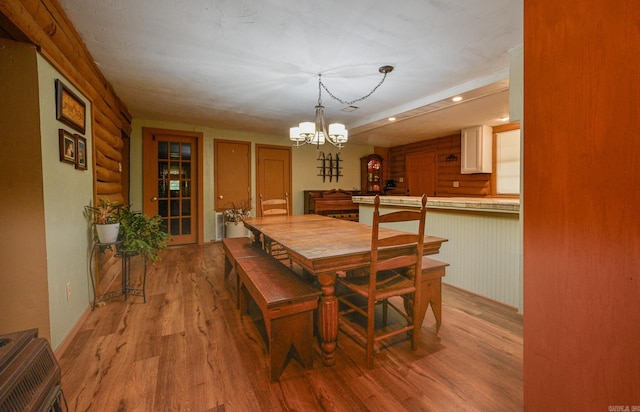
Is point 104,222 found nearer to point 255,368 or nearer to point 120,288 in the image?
point 120,288

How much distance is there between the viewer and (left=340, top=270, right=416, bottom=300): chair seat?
5.78 feet

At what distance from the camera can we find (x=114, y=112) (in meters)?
3.67

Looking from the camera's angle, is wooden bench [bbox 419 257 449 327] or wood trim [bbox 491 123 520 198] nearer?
wooden bench [bbox 419 257 449 327]

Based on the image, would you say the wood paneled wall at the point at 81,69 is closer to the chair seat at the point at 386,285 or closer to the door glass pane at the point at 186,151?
the door glass pane at the point at 186,151

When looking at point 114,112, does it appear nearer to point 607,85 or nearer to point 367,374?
point 367,374

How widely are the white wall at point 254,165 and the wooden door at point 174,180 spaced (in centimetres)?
11

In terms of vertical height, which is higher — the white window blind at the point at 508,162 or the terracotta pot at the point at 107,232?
the white window blind at the point at 508,162

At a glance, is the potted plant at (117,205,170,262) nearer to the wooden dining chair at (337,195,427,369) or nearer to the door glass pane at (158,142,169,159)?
the wooden dining chair at (337,195,427,369)

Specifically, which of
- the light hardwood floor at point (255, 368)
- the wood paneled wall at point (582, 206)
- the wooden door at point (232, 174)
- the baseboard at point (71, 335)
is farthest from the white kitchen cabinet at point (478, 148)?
the baseboard at point (71, 335)

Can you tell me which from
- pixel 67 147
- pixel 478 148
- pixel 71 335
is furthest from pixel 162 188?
pixel 478 148

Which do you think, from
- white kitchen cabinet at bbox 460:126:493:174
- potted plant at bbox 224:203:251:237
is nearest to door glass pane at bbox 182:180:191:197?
potted plant at bbox 224:203:251:237

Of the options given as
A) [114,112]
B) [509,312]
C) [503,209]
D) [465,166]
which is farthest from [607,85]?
[465,166]

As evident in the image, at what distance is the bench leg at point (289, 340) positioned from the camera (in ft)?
5.23

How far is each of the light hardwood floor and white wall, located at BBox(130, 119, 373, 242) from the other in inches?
123
